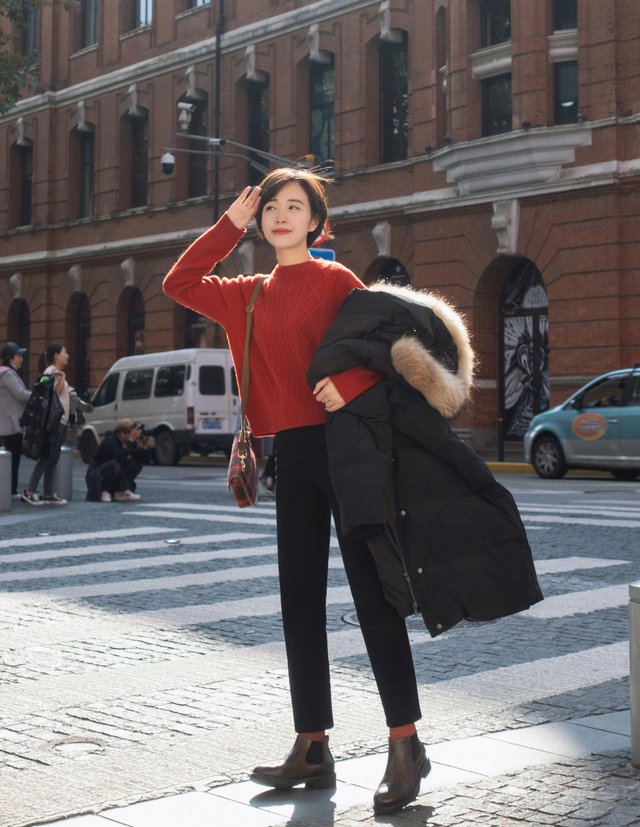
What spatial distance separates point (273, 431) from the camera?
3607 mm

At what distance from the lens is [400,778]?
3285 mm

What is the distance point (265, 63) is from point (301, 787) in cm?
2890

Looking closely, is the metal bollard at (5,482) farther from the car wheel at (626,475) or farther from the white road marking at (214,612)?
the car wheel at (626,475)

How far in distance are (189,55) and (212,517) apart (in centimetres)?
2302

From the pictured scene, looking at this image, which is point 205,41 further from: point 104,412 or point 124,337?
point 104,412

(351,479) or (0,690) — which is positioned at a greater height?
(351,479)

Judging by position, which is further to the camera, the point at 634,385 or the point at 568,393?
Result: the point at 568,393

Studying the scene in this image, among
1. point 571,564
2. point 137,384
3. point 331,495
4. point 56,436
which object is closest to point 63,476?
point 56,436

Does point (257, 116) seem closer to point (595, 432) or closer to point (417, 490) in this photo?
point (595, 432)

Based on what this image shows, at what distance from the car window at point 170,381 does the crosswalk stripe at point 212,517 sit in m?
12.3

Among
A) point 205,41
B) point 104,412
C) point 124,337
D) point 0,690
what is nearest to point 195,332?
point 124,337

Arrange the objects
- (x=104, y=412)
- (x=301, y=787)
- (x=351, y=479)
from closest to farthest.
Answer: (x=351, y=479)
(x=301, y=787)
(x=104, y=412)

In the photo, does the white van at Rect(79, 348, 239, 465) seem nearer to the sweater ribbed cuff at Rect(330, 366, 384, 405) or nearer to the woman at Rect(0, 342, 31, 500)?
the woman at Rect(0, 342, 31, 500)

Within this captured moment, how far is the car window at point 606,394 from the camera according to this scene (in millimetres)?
18516
